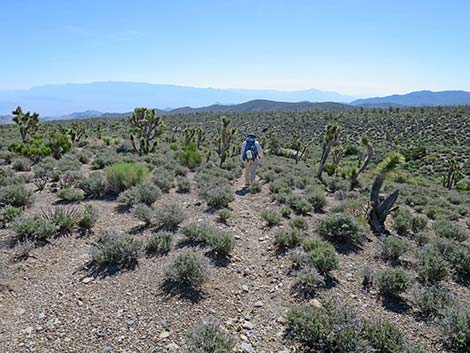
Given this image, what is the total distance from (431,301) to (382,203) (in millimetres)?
4861

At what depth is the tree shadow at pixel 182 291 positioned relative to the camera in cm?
519

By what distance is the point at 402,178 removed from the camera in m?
22.2

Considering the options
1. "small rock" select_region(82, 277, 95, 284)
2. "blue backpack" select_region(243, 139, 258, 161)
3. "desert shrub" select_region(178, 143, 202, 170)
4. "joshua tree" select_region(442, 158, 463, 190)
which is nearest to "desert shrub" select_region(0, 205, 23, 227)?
"small rock" select_region(82, 277, 95, 284)

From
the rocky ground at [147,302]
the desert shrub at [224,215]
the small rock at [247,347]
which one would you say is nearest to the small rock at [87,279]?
the rocky ground at [147,302]

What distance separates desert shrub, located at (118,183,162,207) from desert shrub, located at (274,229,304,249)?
4022 mm

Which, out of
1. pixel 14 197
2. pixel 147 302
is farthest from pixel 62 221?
pixel 147 302

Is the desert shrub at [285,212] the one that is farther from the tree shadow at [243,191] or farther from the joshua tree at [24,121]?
the joshua tree at [24,121]

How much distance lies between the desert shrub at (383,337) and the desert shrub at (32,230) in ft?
19.9

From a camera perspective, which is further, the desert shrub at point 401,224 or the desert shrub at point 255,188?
the desert shrub at point 255,188

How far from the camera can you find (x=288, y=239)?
7.36 meters

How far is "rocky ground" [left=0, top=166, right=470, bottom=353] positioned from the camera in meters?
4.38

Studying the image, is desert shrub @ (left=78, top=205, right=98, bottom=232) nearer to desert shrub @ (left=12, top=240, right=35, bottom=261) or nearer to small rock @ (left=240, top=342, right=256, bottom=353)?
desert shrub @ (left=12, top=240, right=35, bottom=261)

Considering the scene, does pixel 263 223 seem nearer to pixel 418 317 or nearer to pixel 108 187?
pixel 418 317

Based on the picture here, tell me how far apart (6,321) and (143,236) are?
3.13 m
